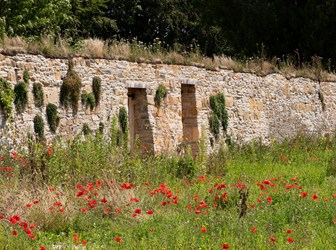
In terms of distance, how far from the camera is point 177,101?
1515 centimetres

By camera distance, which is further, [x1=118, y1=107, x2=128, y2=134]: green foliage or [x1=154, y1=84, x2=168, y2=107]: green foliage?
[x1=154, y1=84, x2=168, y2=107]: green foliage

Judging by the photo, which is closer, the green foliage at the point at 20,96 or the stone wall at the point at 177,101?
the green foliage at the point at 20,96

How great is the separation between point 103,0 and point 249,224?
76.3ft

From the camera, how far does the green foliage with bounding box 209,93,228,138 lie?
52.9 ft

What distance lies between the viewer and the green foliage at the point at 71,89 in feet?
40.2

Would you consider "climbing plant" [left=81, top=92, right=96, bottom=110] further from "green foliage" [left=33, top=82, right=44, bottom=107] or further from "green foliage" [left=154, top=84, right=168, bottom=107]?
"green foliage" [left=154, top=84, right=168, bottom=107]

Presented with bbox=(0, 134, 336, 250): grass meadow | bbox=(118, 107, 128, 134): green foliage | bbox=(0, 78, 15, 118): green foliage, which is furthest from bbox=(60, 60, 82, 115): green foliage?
bbox=(0, 134, 336, 250): grass meadow

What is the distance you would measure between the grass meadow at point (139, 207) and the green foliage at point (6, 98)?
27.1 inches

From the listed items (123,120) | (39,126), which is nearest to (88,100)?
(123,120)

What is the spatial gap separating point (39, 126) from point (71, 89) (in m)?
1.15

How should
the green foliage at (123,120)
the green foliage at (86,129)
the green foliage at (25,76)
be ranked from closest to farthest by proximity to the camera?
the green foliage at (25,76)
the green foliage at (86,129)
the green foliage at (123,120)

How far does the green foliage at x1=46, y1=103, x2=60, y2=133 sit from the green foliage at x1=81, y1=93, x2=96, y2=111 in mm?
849

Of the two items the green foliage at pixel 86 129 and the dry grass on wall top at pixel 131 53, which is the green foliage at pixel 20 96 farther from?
the green foliage at pixel 86 129

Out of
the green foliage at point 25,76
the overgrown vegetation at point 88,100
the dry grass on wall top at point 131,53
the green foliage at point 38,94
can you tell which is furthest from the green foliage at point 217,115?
the green foliage at point 25,76
